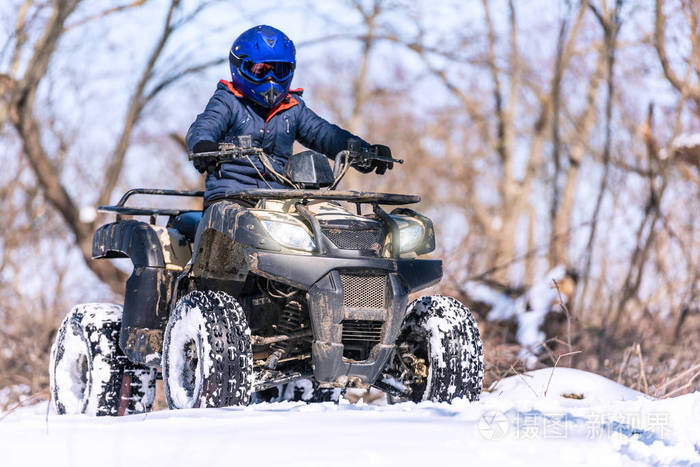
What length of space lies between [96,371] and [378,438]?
3.33 metres

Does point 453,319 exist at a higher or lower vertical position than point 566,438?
higher

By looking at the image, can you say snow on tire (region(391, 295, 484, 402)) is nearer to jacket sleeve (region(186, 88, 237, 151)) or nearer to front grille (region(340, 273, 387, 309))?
front grille (region(340, 273, 387, 309))

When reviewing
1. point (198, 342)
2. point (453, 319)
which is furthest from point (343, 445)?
point (453, 319)

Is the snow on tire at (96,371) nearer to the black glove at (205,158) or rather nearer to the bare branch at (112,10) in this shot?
the black glove at (205,158)

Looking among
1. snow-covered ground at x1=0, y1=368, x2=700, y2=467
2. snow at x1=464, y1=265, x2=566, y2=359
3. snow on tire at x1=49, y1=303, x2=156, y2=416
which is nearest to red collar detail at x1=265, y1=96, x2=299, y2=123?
snow on tire at x1=49, y1=303, x2=156, y2=416

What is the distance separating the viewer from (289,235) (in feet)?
15.9

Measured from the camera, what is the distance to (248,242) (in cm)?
480

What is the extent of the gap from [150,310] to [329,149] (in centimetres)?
→ 141

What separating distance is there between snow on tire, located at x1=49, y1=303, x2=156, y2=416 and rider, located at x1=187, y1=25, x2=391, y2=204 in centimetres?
130

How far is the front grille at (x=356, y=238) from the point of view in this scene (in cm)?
496

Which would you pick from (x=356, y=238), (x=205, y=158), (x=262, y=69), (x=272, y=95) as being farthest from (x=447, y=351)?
(x=262, y=69)

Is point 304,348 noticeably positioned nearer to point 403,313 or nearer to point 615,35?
point 403,313

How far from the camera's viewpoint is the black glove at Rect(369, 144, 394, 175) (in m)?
5.53

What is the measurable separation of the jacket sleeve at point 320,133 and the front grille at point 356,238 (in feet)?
3.31
